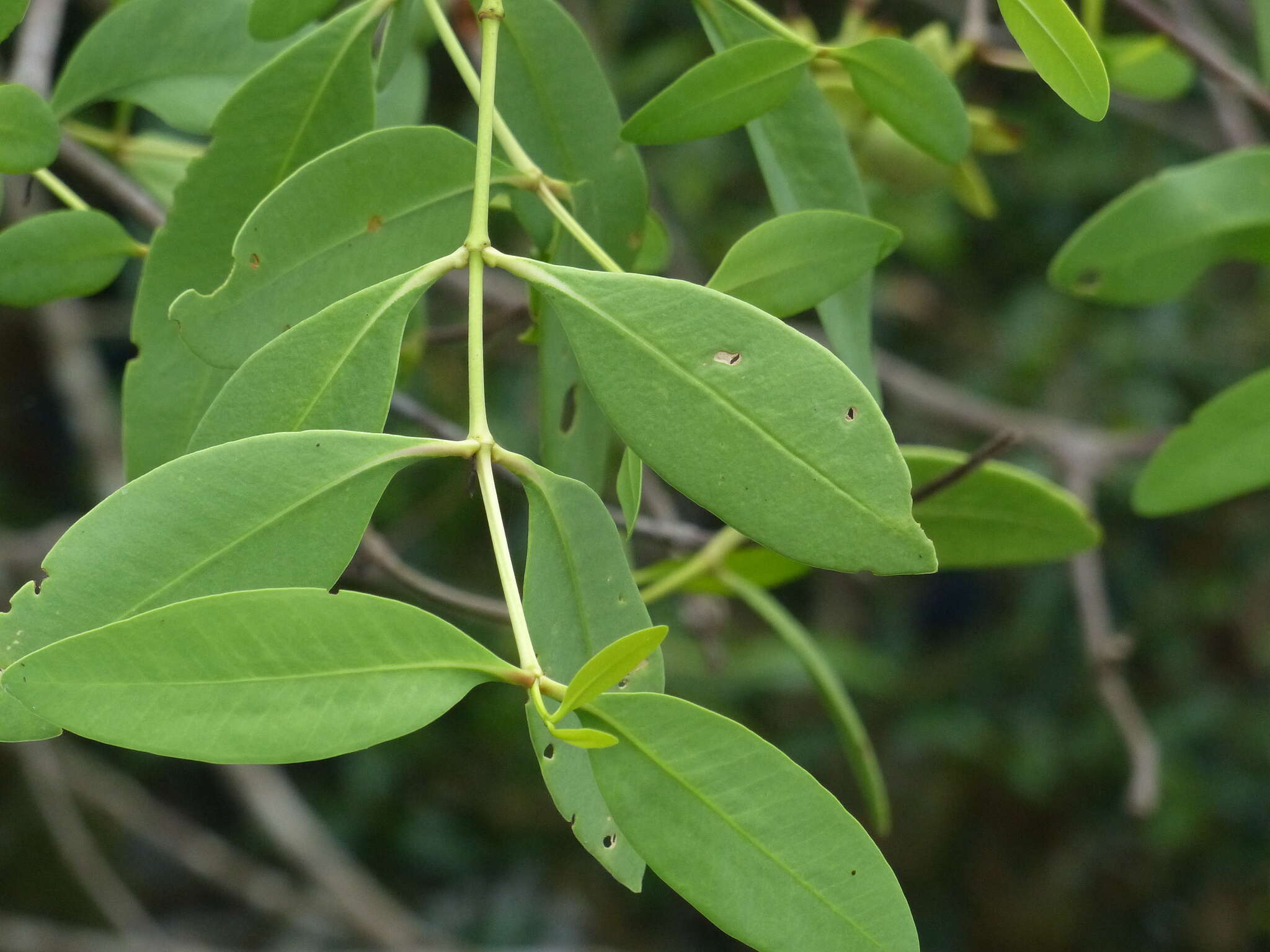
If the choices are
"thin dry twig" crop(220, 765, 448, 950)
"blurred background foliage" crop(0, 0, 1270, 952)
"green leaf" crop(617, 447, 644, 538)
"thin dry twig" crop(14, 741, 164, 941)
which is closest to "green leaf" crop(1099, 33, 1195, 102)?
"green leaf" crop(617, 447, 644, 538)

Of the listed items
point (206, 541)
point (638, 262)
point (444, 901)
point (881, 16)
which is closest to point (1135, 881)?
point (444, 901)

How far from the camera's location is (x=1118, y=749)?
2584mm

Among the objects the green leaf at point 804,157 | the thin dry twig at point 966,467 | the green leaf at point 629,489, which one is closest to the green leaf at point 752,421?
the green leaf at point 629,489

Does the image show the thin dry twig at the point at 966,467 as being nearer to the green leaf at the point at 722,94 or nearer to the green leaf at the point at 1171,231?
the green leaf at the point at 1171,231

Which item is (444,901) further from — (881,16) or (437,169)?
(437,169)

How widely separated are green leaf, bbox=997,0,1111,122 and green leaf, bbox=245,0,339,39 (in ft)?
0.77

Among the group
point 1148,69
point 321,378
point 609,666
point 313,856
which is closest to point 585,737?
point 609,666

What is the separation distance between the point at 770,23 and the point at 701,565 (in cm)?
30

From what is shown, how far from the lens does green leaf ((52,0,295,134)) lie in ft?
1.78

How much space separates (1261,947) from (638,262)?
2.82 metres

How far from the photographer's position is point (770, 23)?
0.47 m

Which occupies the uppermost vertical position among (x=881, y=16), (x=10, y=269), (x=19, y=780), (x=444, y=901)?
(x=10, y=269)

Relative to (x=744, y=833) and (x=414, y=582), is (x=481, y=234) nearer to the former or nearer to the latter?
(x=744, y=833)

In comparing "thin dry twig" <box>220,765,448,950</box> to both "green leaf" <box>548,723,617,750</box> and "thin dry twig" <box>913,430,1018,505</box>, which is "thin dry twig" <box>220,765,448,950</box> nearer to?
"thin dry twig" <box>913,430,1018,505</box>
